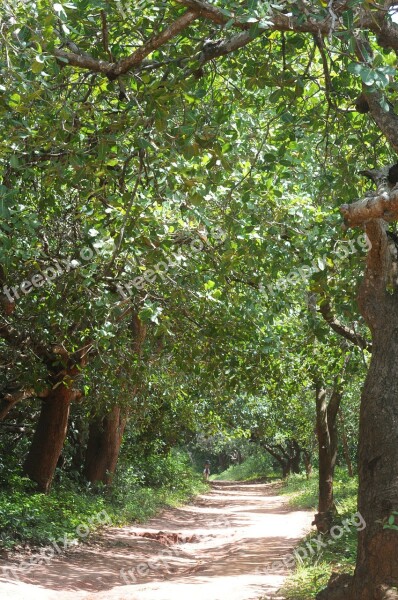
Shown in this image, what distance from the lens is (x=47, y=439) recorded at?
1444 centimetres

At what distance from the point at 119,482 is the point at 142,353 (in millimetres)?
8301

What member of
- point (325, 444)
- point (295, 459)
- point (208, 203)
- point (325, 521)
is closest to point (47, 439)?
point (325, 444)

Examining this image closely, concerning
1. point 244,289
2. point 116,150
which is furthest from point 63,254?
point 116,150

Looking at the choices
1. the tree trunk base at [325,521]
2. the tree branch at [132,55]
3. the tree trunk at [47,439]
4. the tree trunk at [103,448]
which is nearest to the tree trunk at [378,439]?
the tree branch at [132,55]

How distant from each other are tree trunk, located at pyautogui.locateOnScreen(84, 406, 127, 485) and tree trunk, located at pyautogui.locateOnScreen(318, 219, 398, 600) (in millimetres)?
12828

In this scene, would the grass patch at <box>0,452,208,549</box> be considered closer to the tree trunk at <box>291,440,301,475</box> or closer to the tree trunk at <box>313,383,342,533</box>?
the tree trunk at <box>313,383,342,533</box>

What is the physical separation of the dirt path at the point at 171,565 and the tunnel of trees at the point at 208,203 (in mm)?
2083

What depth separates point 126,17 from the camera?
5.91m

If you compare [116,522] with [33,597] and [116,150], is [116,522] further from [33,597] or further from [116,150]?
[116,150]

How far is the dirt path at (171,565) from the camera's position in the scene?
876 centimetres

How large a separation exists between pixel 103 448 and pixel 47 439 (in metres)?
3.92

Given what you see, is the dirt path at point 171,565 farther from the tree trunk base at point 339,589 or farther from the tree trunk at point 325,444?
the tree trunk base at point 339,589

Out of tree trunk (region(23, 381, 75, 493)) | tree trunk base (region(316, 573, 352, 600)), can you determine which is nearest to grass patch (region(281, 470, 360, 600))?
tree trunk base (region(316, 573, 352, 600))

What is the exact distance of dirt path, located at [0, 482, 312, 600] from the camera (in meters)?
8.76
